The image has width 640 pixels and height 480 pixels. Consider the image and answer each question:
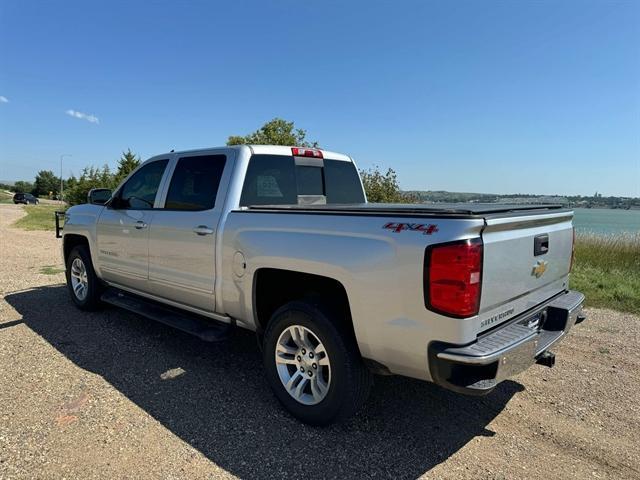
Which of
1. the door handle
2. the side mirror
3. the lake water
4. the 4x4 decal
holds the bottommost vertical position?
the lake water

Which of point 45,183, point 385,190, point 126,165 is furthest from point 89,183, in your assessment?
point 45,183

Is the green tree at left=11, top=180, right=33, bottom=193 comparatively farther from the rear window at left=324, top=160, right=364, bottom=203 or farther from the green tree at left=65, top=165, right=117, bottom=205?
the rear window at left=324, top=160, right=364, bottom=203

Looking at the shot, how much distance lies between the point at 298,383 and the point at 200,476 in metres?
0.93

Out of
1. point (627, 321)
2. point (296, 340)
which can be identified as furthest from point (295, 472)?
point (627, 321)

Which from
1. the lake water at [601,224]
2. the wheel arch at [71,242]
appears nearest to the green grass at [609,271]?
the lake water at [601,224]

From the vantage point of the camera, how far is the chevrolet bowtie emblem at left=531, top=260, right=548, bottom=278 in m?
3.04

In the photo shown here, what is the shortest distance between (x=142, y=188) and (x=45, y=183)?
101 m

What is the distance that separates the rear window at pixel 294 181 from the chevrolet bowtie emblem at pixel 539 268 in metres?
2.24

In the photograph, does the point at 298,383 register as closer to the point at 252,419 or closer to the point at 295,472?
the point at 252,419

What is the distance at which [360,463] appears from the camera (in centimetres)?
275

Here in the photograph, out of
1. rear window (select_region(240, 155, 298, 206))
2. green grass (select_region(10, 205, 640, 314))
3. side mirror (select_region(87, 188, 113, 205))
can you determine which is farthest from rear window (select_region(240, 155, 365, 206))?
green grass (select_region(10, 205, 640, 314))

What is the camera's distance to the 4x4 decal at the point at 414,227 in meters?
2.45

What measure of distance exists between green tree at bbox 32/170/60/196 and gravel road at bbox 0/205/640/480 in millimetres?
98612

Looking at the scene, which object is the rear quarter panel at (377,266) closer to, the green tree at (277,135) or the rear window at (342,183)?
the rear window at (342,183)
